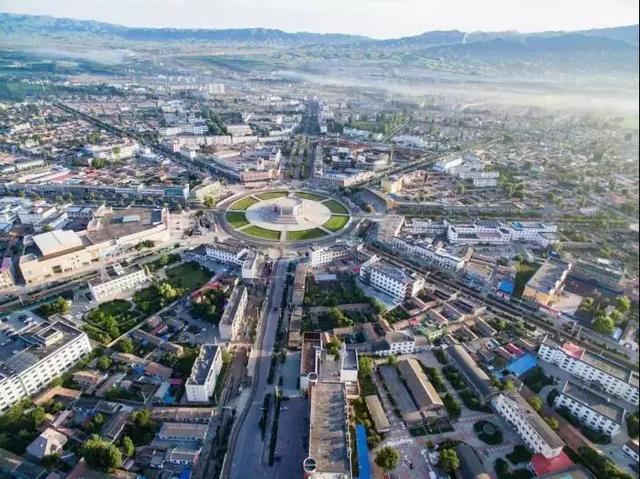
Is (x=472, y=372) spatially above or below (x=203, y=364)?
below

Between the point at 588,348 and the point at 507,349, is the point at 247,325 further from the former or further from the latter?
the point at 588,348

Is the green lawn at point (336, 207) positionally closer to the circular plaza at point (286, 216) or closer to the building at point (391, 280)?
the circular plaza at point (286, 216)

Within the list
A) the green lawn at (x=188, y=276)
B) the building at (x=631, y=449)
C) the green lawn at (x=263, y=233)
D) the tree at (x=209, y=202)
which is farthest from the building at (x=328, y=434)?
the tree at (x=209, y=202)

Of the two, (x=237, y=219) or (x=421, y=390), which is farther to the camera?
(x=237, y=219)

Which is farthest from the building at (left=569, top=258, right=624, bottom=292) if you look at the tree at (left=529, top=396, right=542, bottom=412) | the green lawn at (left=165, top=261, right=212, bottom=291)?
the green lawn at (left=165, top=261, right=212, bottom=291)

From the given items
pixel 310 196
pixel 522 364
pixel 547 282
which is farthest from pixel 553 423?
pixel 310 196

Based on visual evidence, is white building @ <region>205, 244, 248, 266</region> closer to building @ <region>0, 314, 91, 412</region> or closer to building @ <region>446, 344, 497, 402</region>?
building @ <region>0, 314, 91, 412</region>

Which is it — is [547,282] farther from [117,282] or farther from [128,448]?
[117,282]

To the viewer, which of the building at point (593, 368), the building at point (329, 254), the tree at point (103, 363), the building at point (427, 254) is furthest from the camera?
the building at point (427, 254)
